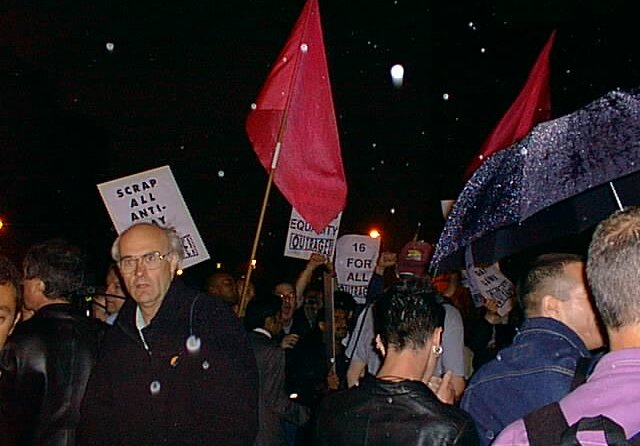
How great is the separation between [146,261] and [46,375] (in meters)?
0.68

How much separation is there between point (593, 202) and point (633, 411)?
7.76ft

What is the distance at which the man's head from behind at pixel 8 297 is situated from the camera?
4.62 meters

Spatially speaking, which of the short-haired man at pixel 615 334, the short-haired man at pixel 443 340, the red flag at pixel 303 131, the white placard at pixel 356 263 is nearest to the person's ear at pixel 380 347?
the short-haired man at pixel 443 340

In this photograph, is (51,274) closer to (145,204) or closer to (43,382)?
(43,382)

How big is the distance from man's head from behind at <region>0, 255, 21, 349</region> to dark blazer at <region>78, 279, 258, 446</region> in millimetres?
460

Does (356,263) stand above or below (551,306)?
above

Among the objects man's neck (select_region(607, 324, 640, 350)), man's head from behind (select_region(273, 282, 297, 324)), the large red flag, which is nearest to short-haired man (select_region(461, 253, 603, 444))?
man's neck (select_region(607, 324, 640, 350))

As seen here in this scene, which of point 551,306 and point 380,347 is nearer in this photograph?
point 551,306

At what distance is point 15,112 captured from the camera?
27.4m

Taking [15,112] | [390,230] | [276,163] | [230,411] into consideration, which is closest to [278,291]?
[276,163]

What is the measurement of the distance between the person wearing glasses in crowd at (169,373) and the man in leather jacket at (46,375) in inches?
6.8

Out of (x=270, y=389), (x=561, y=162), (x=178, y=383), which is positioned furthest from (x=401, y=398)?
(x=270, y=389)

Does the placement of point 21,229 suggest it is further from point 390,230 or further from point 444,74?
point 444,74

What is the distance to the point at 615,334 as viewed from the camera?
2.40 meters
